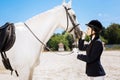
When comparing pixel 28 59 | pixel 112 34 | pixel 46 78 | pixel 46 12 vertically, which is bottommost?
pixel 112 34

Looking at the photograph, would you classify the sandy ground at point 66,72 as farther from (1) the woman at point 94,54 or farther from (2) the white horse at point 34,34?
(1) the woman at point 94,54

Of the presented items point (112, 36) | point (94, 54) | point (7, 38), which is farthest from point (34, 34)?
point (112, 36)

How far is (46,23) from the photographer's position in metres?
5.66

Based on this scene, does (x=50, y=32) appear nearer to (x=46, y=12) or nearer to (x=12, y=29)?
(x=46, y=12)

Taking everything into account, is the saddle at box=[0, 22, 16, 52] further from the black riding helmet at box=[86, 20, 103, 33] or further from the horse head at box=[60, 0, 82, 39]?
the black riding helmet at box=[86, 20, 103, 33]

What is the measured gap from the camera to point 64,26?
227 inches

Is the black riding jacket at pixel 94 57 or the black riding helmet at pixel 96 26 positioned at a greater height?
the black riding helmet at pixel 96 26

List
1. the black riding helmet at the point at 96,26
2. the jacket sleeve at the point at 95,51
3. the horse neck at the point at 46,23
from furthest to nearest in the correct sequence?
the horse neck at the point at 46,23, the black riding helmet at the point at 96,26, the jacket sleeve at the point at 95,51

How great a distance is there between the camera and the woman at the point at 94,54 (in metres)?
4.43

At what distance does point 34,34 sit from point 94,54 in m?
1.56

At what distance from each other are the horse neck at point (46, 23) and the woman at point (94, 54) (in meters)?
1.17

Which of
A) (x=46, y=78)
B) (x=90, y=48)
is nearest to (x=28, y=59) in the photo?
(x=90, y=48)

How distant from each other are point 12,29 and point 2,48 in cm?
41

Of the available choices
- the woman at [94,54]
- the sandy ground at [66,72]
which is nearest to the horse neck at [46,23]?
the sandy ground at [66,72]
